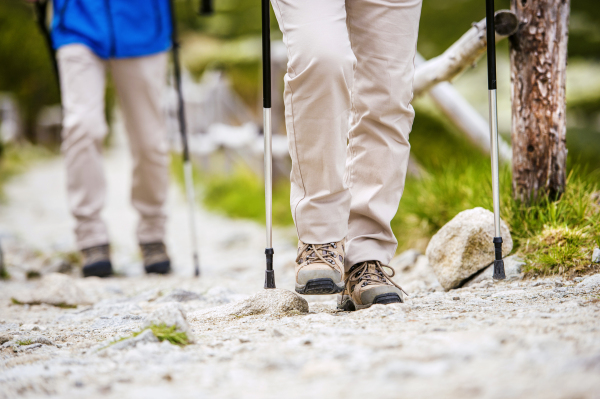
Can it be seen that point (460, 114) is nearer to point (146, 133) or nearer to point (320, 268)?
point (146, 133)

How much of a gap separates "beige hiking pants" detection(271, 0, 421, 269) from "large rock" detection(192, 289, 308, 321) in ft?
0.65

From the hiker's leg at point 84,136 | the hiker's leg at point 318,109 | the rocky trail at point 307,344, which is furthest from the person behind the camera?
the hiker's leg at point 84,136

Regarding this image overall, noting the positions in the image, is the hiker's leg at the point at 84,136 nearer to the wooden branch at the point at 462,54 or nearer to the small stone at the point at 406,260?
the small stone at the point at 406,260

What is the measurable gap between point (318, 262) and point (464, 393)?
2.56 feet

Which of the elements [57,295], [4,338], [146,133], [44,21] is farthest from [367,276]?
[44,21]

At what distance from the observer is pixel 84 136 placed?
115 inches

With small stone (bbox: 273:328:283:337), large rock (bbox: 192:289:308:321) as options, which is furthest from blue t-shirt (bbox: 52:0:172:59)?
small stone (bbox: 273:328:283:337)

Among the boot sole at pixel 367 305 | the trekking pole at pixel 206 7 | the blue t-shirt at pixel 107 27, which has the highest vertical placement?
the trekking pole at pixel 206 7

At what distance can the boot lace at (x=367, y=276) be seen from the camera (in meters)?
1.75

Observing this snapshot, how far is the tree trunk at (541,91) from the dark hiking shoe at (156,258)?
1925 millimetres

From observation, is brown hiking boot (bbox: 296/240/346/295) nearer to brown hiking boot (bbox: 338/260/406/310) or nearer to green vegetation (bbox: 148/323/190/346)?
brown hiking boot (bbox: 338/260/406/310)

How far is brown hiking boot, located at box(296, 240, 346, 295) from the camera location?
5.35ft

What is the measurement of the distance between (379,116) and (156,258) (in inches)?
73.4

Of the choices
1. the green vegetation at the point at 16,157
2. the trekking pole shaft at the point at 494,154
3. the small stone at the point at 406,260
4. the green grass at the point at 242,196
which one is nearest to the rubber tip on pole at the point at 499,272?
the trekking pole shaft at the point at 494,154
